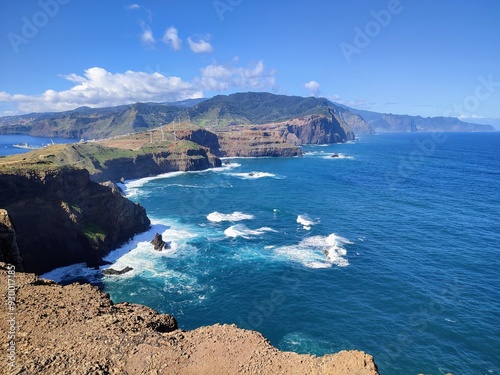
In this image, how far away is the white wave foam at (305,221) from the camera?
8258cm

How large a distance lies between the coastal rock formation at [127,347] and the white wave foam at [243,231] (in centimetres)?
5346

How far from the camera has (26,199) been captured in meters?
59.2

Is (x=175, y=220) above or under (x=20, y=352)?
under

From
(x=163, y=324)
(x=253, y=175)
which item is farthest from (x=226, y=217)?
(x=253, y=175)

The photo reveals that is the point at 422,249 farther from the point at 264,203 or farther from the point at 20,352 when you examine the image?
the point at 20,352

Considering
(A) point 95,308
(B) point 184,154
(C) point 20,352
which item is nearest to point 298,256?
(A) point 95,308

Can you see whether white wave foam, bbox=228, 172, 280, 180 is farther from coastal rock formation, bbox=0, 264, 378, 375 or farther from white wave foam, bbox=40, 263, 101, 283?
coastal rock formation, bbox=0, 264, 378, 375

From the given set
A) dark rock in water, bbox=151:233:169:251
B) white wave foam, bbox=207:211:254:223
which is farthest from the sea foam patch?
dark rock in water, bbox=151:233:169:251

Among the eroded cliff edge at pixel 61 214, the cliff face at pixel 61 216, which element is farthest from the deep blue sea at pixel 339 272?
the eroded cliff edge at pixel 61 214

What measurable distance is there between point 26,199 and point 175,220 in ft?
128

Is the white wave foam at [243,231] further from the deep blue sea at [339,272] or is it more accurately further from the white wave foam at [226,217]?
the white wave foam at [226,217]

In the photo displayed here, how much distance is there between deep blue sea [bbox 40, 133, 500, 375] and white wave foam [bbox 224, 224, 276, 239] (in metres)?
0.26

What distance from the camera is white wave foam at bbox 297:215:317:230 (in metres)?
82.6

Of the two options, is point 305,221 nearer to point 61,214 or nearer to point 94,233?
point 94,233
